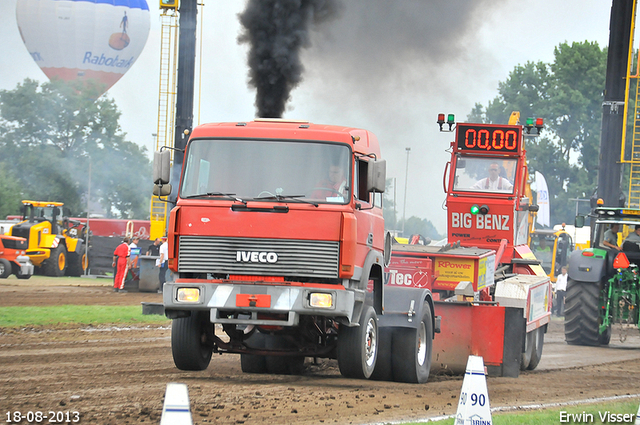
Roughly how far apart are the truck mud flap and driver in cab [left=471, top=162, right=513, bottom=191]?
13.2ft

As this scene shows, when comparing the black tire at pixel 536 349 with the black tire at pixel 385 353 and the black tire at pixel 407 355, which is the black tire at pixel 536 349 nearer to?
the black tire at pixel 407 355

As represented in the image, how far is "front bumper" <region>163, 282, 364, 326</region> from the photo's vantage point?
8.88 metres

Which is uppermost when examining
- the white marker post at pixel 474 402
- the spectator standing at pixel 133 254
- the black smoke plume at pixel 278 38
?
the black smoke plume at pixel 278 38

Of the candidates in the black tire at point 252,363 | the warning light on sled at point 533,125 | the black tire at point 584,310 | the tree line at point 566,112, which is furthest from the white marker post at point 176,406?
the tree line at point 566,112

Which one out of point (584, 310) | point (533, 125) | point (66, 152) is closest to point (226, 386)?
point (533, 125)

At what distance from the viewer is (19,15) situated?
201 feet

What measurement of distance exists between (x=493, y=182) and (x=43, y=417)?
998cm

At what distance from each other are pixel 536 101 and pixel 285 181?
2768 inches

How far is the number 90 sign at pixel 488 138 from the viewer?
49.9ft

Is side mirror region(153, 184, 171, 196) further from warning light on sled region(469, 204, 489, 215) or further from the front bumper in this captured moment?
warning light on sled region(469, 204, 489, 215)

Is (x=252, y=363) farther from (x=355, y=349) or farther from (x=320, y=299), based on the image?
(x=320, y=299)

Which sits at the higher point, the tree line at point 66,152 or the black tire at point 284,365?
the tree line at point 66,152

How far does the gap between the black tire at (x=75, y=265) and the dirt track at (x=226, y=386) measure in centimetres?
2247

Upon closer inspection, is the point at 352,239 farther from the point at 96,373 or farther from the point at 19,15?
the point at 19,15
